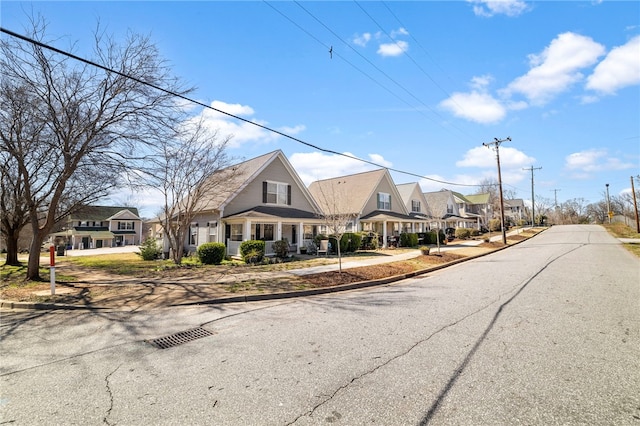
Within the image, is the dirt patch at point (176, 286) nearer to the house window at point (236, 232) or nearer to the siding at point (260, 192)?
the house window at point (236, 232)

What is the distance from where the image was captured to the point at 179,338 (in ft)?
17.4

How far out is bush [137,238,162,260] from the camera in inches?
883

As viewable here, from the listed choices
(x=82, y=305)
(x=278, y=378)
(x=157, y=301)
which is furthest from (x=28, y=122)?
(x=278, y=378)

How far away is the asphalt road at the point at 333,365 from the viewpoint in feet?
10.2

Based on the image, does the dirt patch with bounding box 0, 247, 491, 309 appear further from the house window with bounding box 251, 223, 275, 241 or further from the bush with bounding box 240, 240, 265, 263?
the house window with bounding box 251, 223, 275, 241

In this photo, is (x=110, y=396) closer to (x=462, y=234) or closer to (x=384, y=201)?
(x=384, y=201)

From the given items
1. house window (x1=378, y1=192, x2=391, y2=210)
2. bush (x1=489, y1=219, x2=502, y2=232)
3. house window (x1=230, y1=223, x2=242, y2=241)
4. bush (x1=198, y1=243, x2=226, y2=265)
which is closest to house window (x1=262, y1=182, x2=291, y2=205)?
house window (x1=230, y1=223, x2=242, y2=241)

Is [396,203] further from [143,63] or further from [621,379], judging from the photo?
[621,379]

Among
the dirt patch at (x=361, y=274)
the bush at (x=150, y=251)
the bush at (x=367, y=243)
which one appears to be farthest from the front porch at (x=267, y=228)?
the dirt patch at (x=361, y=274)

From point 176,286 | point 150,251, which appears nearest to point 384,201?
point 150,251

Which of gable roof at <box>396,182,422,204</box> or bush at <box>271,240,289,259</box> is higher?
gable roof at <box>396,182,422,204</box>

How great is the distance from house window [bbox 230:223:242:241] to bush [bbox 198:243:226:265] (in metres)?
Result: 3.36

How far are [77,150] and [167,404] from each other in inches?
457

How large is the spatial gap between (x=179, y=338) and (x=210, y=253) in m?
12.0
